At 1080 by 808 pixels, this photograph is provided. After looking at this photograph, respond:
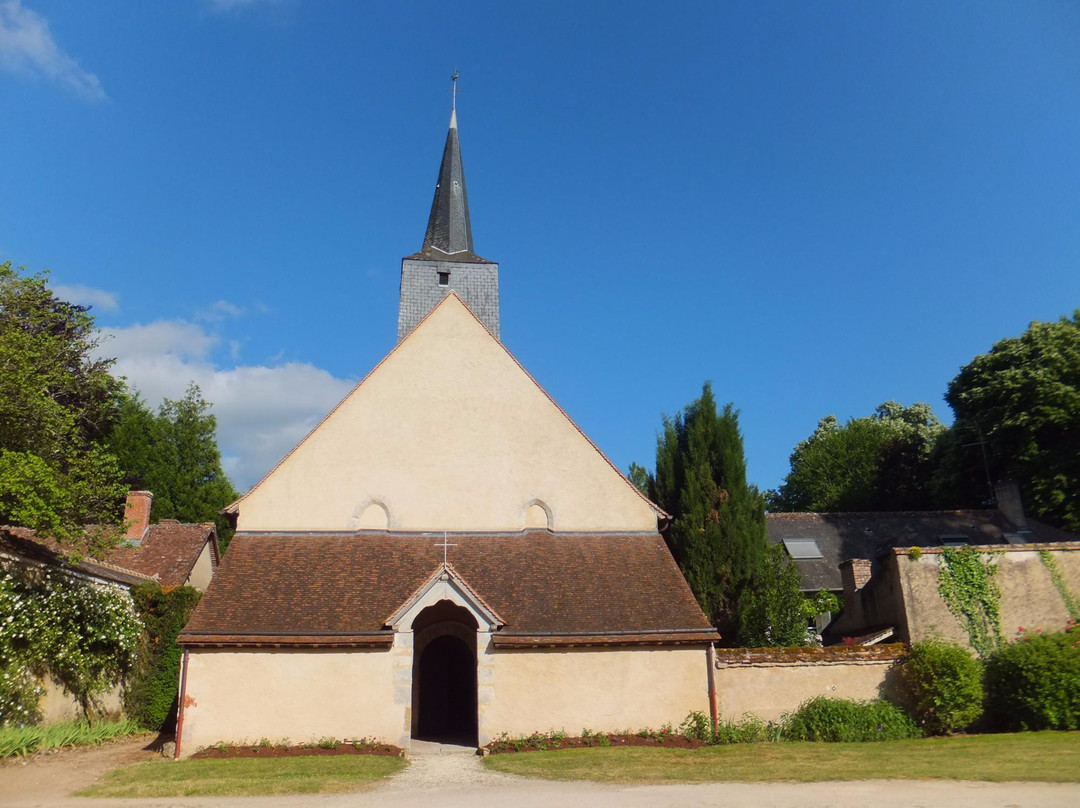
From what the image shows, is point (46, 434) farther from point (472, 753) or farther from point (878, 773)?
point (878, 773)

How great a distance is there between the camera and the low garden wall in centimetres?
1528

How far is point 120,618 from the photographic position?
659 inches

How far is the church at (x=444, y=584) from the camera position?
1445cm

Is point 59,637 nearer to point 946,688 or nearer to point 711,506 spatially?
point 711,506

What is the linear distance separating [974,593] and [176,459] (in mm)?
35177

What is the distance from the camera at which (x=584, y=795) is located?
9820mm

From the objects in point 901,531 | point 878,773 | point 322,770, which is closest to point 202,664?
point 322,770

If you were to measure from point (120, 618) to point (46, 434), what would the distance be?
4.52 metres

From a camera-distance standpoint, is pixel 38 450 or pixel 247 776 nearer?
pixel 247 776

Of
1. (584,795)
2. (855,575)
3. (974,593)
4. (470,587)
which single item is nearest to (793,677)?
(974,593)

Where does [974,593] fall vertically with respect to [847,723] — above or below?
above

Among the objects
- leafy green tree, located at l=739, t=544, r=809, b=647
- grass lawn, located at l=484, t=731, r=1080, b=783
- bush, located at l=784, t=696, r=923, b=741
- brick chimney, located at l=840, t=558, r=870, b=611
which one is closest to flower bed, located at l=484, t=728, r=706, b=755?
grass lawn, located at l=484, t=731, r=1080, b=783

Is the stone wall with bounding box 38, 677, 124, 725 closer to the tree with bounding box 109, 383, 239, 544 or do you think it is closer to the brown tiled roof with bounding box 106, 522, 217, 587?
the brown tiled roof with bounding box 106, 522, 217, 587

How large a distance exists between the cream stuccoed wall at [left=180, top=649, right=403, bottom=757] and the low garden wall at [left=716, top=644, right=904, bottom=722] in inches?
257
